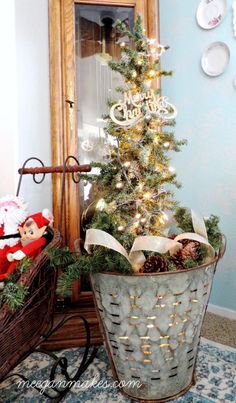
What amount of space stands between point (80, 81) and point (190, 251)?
1.16 m

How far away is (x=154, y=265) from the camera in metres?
0.99

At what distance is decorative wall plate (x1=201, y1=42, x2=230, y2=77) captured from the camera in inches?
70.3

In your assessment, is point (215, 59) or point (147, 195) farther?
point (215, 59)

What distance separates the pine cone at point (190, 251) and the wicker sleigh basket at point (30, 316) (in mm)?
420

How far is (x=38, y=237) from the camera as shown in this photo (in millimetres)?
1211

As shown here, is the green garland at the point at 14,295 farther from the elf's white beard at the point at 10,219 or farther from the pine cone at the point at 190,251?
the pine cone at the point at 190,251

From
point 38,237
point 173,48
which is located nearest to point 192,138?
point 173,48

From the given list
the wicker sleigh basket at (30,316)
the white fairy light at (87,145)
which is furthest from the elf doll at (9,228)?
the white fairy light at (87,145)

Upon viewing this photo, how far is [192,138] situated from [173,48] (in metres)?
0.58

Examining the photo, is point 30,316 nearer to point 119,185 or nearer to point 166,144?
point 119,185

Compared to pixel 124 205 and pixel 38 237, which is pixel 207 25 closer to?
pixel 124 205

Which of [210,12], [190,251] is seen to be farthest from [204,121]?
[190,251]

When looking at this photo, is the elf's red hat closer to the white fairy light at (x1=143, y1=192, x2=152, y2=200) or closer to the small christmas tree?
the small christmas tree

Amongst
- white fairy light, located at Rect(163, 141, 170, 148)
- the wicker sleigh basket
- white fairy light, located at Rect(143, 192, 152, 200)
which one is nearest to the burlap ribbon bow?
the wicker sleigh basket
